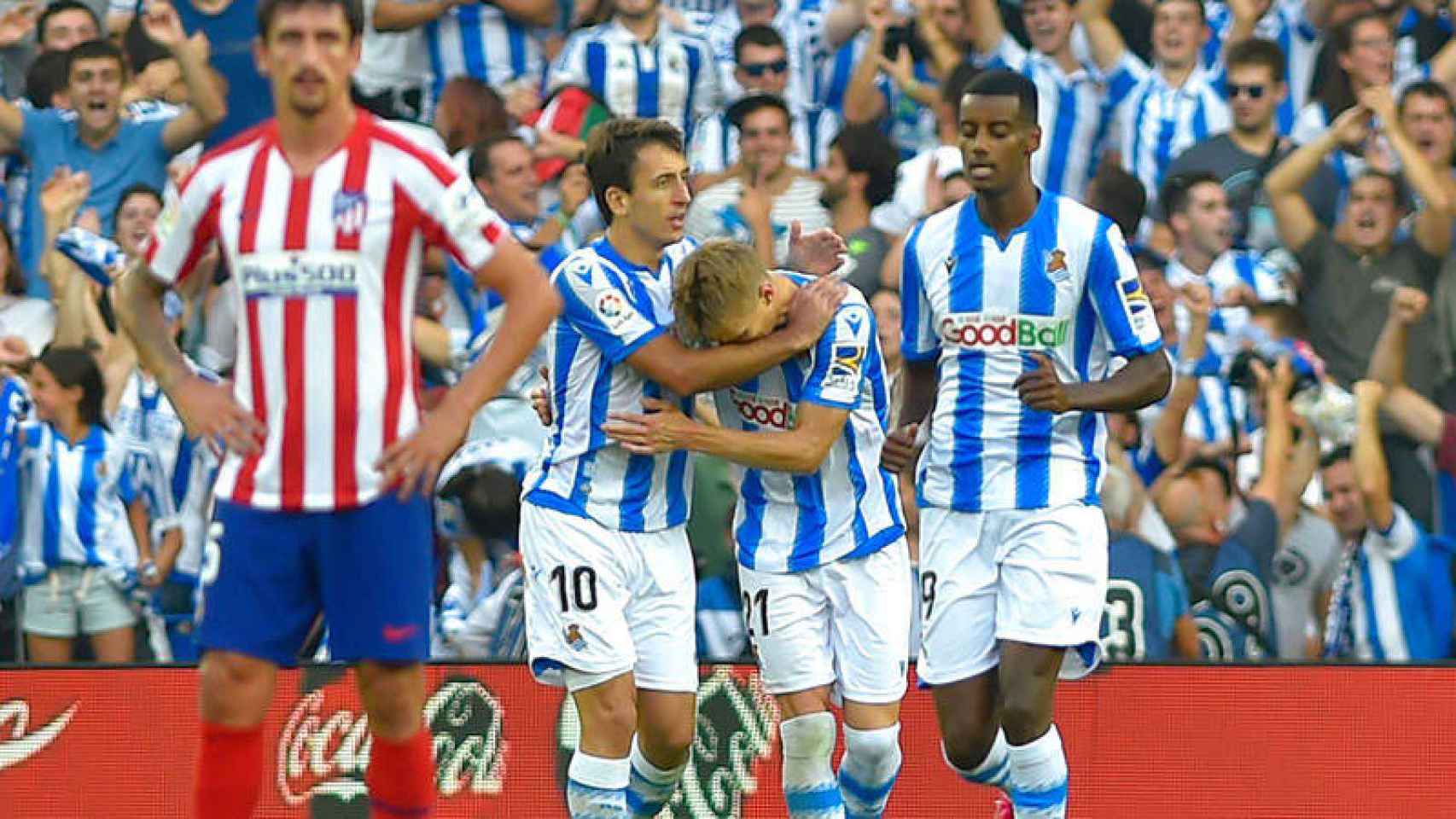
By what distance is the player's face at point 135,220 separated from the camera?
11.2m

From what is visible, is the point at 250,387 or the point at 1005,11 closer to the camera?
the point at 250,387

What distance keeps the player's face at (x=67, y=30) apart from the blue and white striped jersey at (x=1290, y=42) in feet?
17.8

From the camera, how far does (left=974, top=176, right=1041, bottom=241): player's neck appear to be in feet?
25.0

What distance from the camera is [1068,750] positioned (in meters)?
8.70

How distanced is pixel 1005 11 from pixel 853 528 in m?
5.92

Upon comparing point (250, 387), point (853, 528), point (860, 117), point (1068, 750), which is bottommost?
point (1068, 750)

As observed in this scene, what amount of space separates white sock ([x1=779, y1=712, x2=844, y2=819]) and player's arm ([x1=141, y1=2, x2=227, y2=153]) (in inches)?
211

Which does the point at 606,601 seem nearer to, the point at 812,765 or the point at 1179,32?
the point at 812,765

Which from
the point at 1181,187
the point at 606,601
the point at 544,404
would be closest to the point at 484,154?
the point at 1181,187

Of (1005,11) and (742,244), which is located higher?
(1005,11)

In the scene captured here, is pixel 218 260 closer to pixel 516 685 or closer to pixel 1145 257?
pixel 516 685

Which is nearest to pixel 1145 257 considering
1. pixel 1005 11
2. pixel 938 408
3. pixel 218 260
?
pixel 1005 11

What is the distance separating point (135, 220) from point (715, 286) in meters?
4.85

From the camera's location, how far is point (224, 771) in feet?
20.0
